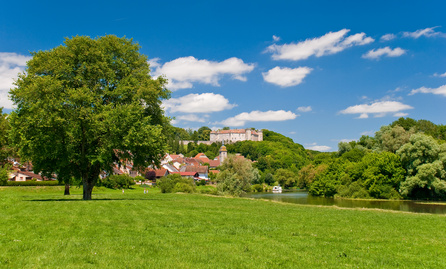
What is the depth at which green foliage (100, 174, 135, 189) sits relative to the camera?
252 feet

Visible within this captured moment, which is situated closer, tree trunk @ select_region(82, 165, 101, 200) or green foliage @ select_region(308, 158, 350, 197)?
tree trunk @ select_region(82, 165, 101, 200)

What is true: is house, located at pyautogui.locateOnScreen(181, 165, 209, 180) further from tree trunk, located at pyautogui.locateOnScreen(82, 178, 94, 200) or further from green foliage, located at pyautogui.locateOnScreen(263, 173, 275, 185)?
tree trunk, located at pyautogui.locateOnScreen(82, 178, 94, 200)

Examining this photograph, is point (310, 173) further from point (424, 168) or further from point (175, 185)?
point (175, 185)

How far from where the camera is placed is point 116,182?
3123 inches

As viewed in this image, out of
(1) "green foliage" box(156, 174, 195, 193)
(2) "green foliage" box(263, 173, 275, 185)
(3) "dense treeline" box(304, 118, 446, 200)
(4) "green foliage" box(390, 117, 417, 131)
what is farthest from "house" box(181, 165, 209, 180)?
(4) "green foliage" box(390, 117, 417, 131)

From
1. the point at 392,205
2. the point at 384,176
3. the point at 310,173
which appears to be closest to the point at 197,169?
the point at 310,173

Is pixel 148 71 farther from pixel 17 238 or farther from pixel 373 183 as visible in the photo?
pixel 373 183

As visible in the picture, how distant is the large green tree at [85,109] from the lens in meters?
26.7

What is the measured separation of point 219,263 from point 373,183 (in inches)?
2465

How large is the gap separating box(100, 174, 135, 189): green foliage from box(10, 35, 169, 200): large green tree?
47.5 meters

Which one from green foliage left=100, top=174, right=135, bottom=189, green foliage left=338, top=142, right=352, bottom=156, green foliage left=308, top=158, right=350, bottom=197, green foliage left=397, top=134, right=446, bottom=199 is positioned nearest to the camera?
green foliage left=397, top=134, right=446, bottom=199

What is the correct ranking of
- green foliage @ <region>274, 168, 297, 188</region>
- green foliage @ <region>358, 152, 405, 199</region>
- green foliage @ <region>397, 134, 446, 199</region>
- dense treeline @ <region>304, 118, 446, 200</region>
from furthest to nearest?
green foliage @ <region>274, 168, 297, 188</region>, green foliage @ <region>358, 152, 405, 199</region>, dense treeline @ <region>304, 118, 446, 200</region>, green foliage @ <region>397, 134, 446, 199</region>

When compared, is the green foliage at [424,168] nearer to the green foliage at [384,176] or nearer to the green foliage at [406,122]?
the green foliage at [384,176]

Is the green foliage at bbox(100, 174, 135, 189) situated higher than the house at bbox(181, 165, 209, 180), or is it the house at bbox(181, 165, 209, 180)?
the house at bbox(181, 165, 209, 180)
